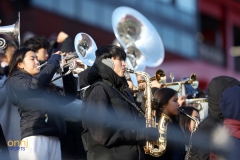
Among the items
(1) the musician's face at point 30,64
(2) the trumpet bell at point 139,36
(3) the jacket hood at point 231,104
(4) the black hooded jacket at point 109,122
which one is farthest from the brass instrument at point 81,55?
(3) the jacket hood at point 231,104

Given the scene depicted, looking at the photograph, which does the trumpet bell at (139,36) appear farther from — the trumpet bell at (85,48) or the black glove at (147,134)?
the black glove at (147,134)

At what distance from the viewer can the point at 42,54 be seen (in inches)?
326

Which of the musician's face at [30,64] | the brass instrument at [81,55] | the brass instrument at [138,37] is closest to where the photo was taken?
the musician's face at [30,64]

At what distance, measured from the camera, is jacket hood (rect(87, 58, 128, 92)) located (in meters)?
6.68

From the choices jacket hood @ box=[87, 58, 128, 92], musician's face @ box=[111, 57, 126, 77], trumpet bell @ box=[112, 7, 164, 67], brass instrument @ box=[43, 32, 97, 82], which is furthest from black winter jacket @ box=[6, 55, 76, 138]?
trumpet bell @ box=[112, 7, 164, 67]

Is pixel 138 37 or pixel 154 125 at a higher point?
pixel 138 37

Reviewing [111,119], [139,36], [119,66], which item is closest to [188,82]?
[139,36]

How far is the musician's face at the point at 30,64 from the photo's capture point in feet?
Result: 23.9

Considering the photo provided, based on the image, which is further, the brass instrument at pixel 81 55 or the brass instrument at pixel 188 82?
the brass instrument at pixel 188 82

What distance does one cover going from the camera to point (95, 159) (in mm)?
6430

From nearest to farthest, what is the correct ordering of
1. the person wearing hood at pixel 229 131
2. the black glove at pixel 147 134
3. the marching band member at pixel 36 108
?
the person wearing hood at pixel 229 131 → the black glove at pixel 147 134 → the marching band member at pixel 36 108

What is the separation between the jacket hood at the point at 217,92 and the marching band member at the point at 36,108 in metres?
1.60

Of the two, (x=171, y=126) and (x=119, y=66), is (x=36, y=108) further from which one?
(x=171, y=126)

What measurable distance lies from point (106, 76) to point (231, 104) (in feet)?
A: 4.30
